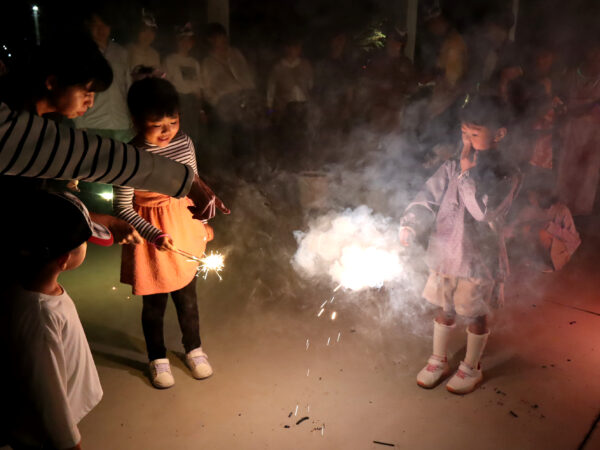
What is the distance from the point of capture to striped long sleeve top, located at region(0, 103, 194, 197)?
54.6 inches

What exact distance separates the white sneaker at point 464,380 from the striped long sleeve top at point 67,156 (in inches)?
91.9

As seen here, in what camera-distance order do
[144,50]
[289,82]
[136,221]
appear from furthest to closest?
[289,82] < [144,50] < [136,221]

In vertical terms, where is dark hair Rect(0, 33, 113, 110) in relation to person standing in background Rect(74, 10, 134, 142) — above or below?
above

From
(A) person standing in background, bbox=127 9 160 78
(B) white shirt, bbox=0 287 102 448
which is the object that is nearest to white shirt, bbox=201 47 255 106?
(A) person standing in background, bbox=127 9 160 78

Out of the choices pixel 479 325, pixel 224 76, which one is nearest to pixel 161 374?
pixel 479 325

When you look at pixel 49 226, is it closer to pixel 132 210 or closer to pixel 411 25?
pixel 132 210

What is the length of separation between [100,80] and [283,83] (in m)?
4.84

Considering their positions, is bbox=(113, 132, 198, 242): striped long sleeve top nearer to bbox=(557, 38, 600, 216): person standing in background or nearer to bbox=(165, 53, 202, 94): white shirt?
bbox=(165, 53, 202, 94): white shirt

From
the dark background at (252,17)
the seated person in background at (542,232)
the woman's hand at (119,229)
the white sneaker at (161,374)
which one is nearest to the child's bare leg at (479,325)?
the seated person in background at (542,232)

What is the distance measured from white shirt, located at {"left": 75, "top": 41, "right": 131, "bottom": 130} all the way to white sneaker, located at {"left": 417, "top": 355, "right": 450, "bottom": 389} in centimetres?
492

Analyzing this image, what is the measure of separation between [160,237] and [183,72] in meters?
4.71

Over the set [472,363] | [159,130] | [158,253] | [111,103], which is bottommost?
[472,363]

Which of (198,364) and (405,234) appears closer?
(405,234)

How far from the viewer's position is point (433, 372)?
3.10 metres
